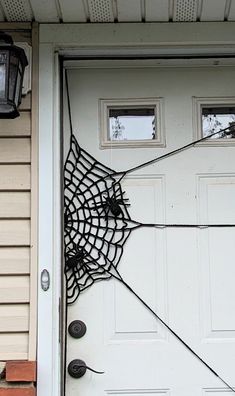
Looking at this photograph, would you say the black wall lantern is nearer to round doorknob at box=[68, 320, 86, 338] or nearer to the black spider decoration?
the black spider decoration

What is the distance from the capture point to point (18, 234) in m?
2.03

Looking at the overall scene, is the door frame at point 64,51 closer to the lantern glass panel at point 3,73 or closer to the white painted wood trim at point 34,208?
the white painted wood trim at point 34,208

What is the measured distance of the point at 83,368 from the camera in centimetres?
210

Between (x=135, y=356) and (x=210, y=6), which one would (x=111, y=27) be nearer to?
(x=210, y=6)

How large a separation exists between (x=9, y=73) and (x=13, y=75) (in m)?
0.02

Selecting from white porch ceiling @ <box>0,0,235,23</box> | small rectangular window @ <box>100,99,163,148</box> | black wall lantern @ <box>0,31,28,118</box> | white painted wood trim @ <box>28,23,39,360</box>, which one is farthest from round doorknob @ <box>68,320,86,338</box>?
white porch ceiling @ <box>0,0,235,23</box>

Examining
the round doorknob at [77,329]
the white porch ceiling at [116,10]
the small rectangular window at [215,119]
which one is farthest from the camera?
the small rectangular window at [215,119]

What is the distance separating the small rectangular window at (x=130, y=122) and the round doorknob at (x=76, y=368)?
925 millimetres

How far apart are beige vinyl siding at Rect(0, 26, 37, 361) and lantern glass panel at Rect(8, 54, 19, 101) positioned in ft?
0.58

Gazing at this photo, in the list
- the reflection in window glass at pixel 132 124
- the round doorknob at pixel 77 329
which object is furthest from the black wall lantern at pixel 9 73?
the round doorknob at pixel 77 329

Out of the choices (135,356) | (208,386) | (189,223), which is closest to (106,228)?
(189,223)

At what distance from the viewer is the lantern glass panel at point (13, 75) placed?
190 cm

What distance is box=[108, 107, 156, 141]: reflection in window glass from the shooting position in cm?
225

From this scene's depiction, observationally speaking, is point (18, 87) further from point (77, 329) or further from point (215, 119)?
point (77, 329)
